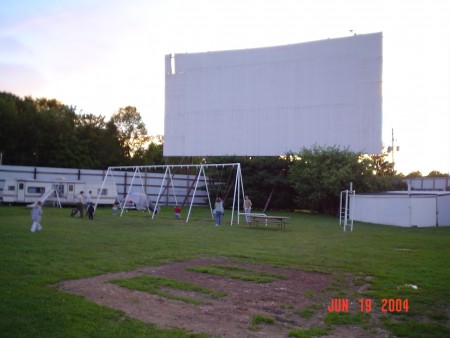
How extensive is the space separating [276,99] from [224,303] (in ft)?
127

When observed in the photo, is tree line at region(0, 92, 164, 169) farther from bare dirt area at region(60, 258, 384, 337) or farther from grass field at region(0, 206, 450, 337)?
bare dirt area at region(60, 258, 384, 337)

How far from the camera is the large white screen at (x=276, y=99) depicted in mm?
42656

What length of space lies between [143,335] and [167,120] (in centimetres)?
4533

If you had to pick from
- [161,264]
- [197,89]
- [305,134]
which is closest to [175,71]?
[197,89]

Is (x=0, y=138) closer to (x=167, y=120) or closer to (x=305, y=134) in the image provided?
(x=167, y=120)

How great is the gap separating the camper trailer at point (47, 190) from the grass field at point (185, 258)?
634 inches

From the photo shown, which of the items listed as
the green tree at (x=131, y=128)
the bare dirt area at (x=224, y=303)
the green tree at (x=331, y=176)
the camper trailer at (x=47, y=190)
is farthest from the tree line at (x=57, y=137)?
the bare dirt area at (x=224, y=303)

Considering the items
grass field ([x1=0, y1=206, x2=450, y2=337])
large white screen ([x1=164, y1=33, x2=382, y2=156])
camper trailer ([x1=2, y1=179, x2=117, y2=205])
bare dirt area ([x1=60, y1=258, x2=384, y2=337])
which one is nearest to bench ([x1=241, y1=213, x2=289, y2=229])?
grass field ([x1=0, y1=206, x2=450, y2=337])

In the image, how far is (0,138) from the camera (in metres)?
48.0

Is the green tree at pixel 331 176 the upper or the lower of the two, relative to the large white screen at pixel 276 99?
lower

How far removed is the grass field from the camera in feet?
23.0
